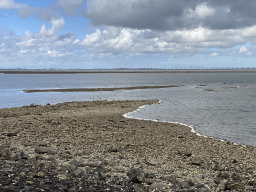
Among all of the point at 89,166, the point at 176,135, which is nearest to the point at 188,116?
the point at 176,135

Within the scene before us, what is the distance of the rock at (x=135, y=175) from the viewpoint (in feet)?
32.1

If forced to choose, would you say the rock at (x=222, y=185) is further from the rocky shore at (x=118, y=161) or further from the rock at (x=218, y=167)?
the rock at (x=218, y=167)

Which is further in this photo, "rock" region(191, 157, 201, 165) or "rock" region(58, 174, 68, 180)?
"rock" region(191, 157, 201, 165)

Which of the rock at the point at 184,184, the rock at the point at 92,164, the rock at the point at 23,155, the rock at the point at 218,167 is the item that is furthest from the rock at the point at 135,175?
the rock at the point at 23,155

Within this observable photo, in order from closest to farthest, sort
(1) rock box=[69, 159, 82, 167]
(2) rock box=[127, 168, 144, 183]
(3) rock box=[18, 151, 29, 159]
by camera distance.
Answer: (2) rock box=[127, 168, 144, 183], (1) rock box=[69, 159, 82, 167], (3) rock box=[18, 151, 29, 159]

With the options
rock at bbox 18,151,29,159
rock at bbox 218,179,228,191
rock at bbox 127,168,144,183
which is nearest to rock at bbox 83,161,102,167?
rock at bbox 127,168,144,183

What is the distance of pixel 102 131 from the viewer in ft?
61.4

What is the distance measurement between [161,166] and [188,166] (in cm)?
125

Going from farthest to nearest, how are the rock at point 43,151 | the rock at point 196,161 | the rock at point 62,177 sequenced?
1. the rock at point 43,151
2. the rock at point 196,161
3. the rock at point 62,177

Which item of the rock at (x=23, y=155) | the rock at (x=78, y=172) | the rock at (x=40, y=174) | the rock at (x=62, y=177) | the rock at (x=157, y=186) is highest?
the rock at (x=40, y=174)

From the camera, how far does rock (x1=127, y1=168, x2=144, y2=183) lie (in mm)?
9789

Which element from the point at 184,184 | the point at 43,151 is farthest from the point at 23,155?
the point at 184,184

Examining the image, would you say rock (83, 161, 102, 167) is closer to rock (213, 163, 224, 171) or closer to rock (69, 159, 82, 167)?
rock (69, 159, 82, 167)

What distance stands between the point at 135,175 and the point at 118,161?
2.53 meters
